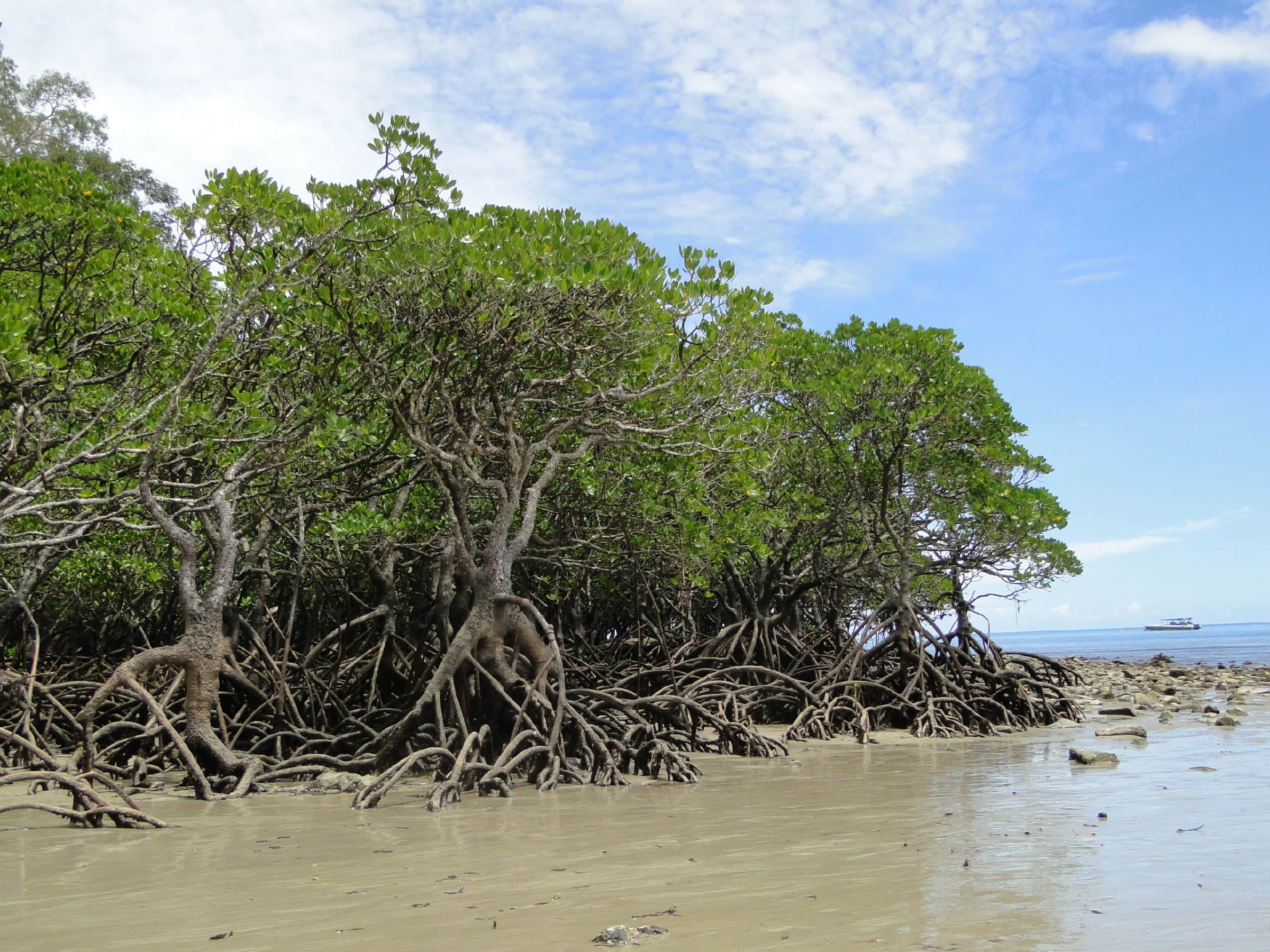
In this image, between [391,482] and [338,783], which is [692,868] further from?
[391,482]

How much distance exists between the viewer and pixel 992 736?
42.1 feet

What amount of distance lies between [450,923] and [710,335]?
248 inches

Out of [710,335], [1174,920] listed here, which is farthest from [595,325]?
[1174,920]

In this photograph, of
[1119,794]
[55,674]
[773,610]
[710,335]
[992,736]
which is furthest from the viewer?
[773,610]

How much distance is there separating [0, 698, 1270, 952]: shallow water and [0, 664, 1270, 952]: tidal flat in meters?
0.02

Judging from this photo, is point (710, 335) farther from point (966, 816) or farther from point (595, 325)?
point (966, 816)

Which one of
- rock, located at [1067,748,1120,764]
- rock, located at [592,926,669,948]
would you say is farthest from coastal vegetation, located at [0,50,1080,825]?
rock, located at [592,926,669,948]

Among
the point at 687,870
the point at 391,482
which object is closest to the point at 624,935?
the point at 687,870

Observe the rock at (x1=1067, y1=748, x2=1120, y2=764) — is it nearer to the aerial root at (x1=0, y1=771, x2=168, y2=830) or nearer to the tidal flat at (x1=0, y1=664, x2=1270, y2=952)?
the tidal flat at (x1=0, y1=664, x2=1270, y2=952)

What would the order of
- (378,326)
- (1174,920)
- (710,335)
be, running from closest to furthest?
(1174,920) < (378,326) < (710,335)

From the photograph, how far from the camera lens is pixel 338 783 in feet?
27.7

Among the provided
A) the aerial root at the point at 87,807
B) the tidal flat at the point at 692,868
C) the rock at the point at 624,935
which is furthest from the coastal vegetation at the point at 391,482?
the rock at the point at 624,935

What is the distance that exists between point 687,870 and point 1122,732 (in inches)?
359

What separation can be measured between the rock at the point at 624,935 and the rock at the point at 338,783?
495cm
